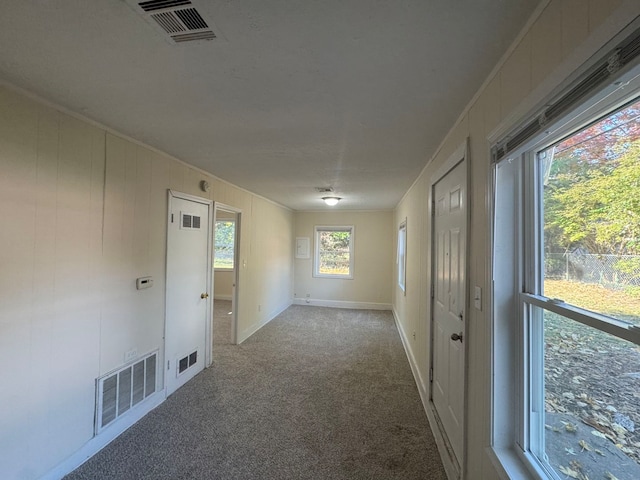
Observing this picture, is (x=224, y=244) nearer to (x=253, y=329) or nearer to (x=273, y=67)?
(x=253, y=329)

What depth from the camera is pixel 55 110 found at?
70.3 inches

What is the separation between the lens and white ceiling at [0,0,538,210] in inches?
40.5

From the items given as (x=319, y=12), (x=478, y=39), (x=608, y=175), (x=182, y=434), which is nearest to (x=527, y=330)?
(x=608, y=175)

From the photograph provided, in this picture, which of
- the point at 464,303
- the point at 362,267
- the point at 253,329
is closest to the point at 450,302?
the point at 464,303

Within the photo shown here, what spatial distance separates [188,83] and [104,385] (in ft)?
7.22

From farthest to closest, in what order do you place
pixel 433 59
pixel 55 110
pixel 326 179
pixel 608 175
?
pixel 326 179
pixel 55 110
pixel 433 59
pixel 608 175

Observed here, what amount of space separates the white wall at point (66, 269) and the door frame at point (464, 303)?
246 cm

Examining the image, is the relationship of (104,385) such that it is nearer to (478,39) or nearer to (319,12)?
(319,12)

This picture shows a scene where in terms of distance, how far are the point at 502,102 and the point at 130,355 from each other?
9.94 feet

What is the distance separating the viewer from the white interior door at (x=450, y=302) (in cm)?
181

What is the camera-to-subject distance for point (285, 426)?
2.40m

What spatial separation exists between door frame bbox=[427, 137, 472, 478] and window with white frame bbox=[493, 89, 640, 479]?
13.7 inches

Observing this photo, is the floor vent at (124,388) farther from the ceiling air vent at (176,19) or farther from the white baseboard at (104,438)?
the ceiling air vent at (176,19)

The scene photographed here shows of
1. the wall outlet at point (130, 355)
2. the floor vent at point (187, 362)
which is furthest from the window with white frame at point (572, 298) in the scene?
the floor vent at point (187, 362)
